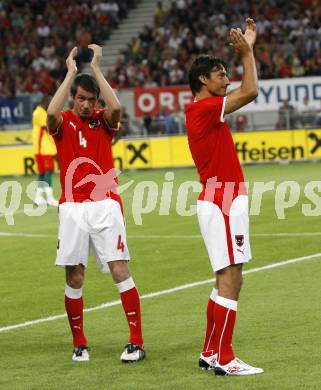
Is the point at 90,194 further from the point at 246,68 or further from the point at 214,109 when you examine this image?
the point at 246,68

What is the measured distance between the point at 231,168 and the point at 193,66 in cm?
76

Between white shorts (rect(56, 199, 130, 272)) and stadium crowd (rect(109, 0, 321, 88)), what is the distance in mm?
28134

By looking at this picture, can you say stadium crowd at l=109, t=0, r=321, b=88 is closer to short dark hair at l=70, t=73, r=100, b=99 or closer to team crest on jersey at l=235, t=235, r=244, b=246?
short dark hair at l=70, t=73, r=100, b=99

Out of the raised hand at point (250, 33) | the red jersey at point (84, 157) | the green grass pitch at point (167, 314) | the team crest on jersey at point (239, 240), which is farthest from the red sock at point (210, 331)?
the raised hand at point (250, 33)

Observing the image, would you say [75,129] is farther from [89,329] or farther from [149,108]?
[149,108]

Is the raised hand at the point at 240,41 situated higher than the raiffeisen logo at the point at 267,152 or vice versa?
the raised hand at the point at 240,41

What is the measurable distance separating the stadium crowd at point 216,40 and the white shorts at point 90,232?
1108 inches

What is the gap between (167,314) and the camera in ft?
35.0

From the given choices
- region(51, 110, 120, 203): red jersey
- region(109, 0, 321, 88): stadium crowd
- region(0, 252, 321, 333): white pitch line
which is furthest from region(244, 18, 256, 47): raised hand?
region(109, 0, 321, 88): stadium crowd

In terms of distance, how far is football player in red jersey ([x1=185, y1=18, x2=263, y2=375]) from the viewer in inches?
314

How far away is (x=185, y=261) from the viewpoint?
14.3m

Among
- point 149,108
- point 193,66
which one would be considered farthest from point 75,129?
point 149,108

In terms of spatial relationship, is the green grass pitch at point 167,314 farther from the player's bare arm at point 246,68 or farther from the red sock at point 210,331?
the player's bare arm at point 246,68

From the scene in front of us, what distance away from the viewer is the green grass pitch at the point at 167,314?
26.6 ft
